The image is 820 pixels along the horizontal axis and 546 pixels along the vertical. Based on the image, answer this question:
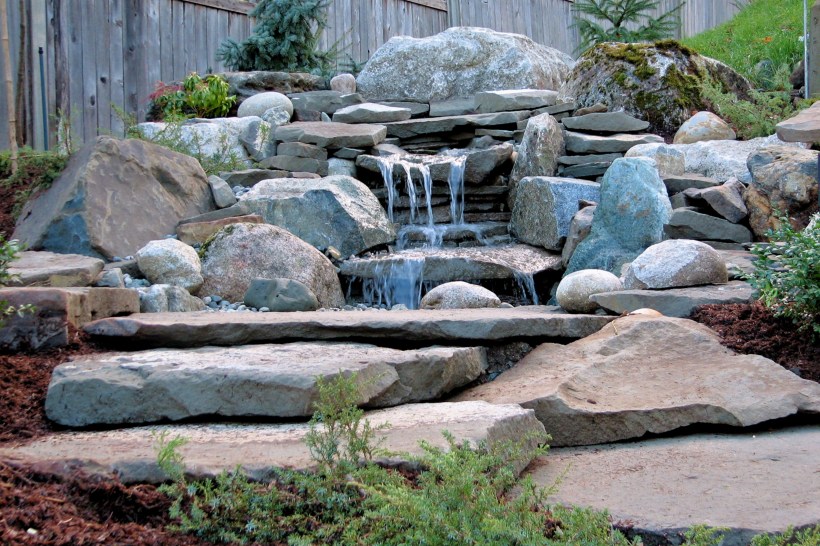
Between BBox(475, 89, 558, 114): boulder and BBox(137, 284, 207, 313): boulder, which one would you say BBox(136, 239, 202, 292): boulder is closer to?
BBox(137, 284, 207, 313): boulder

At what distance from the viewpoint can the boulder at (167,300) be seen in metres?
5.00

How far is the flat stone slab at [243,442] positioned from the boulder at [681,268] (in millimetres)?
2051

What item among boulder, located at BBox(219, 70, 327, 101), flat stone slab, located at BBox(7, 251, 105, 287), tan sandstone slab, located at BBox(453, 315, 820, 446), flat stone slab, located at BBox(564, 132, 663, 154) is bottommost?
tan sandstone slab, located at BBox(453, 315, 820, 446)

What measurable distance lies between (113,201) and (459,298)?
8.87 feet

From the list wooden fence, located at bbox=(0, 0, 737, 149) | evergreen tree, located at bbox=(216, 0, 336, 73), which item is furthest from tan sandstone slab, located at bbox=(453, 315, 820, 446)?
evergreen tree, located at bbox=(216, 0, 336, 73)

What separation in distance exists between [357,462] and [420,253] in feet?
16.3

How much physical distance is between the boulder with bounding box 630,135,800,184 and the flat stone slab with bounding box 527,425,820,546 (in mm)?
4339

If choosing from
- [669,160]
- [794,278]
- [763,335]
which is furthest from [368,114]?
[794,278]

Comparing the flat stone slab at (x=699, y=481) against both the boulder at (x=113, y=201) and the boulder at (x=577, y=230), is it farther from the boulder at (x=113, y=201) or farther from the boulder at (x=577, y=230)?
the boulder at (x=113, y=201)

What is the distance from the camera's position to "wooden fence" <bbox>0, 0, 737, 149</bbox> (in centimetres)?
911

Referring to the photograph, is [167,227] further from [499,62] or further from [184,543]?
[499,62]

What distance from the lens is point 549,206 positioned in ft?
24.7

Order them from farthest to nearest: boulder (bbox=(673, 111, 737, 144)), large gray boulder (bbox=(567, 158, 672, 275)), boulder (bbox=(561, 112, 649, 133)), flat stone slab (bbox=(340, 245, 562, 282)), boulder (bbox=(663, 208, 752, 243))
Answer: boulder (bbox=(561, 112, 649, 133)) < boulder (bbox=(673, 111, 737, 144)) < flat stone slab (bbox=(340, 245, 562, 282)) < large gray boulder (bbox=(567, 158, 672, 275)) < boulder (bbox=(663, 208, 752, 243))

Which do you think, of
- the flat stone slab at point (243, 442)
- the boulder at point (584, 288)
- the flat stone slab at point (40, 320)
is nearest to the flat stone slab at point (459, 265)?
the boulder at point (584, 288)
